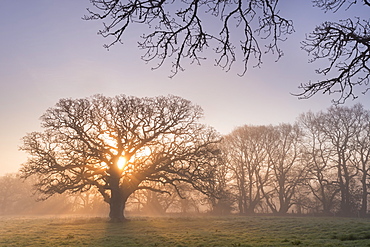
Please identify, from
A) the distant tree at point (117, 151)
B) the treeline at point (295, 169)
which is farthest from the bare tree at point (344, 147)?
the distant tree at point (117, 151)

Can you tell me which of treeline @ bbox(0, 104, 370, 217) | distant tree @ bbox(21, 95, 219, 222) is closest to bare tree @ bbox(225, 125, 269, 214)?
treeline @ bbox(0, 104, 370, 217)

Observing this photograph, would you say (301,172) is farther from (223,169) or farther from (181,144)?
(181,144)

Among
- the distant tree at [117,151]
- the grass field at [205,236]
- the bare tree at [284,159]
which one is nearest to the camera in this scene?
the grass field at [205,236]

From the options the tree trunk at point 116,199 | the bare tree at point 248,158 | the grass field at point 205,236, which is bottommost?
the grass field at point 205,236

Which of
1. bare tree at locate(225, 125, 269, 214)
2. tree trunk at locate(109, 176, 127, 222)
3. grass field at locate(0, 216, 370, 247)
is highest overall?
bare tree at locate(225, 125, 269, 214)

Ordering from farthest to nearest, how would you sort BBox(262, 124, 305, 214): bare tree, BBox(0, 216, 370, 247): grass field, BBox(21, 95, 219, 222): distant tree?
BBox(262, 124, 305, 214): bare tree < BBox(21, 95, 219, 222): distant tree < BBox(0, 216, 370, 247): grass field

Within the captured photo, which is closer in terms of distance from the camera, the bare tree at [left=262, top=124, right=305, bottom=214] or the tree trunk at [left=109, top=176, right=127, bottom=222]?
the tree trunk at [left=109, top=176, right=127, bottom=222]

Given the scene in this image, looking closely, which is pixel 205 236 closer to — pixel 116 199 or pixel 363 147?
pixel 116 199

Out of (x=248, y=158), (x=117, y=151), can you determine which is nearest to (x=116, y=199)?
(x=117, y=151)

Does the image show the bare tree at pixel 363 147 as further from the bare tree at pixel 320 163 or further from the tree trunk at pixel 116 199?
the tree trunk at pixel 116 199

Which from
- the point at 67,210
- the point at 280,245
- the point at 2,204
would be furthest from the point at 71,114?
the point at 2,204

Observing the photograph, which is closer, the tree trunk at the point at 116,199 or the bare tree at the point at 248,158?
the tree trunk at the point at 116,199

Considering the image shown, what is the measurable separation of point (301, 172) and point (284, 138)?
610 centimetres

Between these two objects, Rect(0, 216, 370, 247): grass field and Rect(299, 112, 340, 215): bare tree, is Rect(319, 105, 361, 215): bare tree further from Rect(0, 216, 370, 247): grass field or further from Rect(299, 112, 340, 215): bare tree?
Answer: Rect(0, 216, 370, 247): grass field
